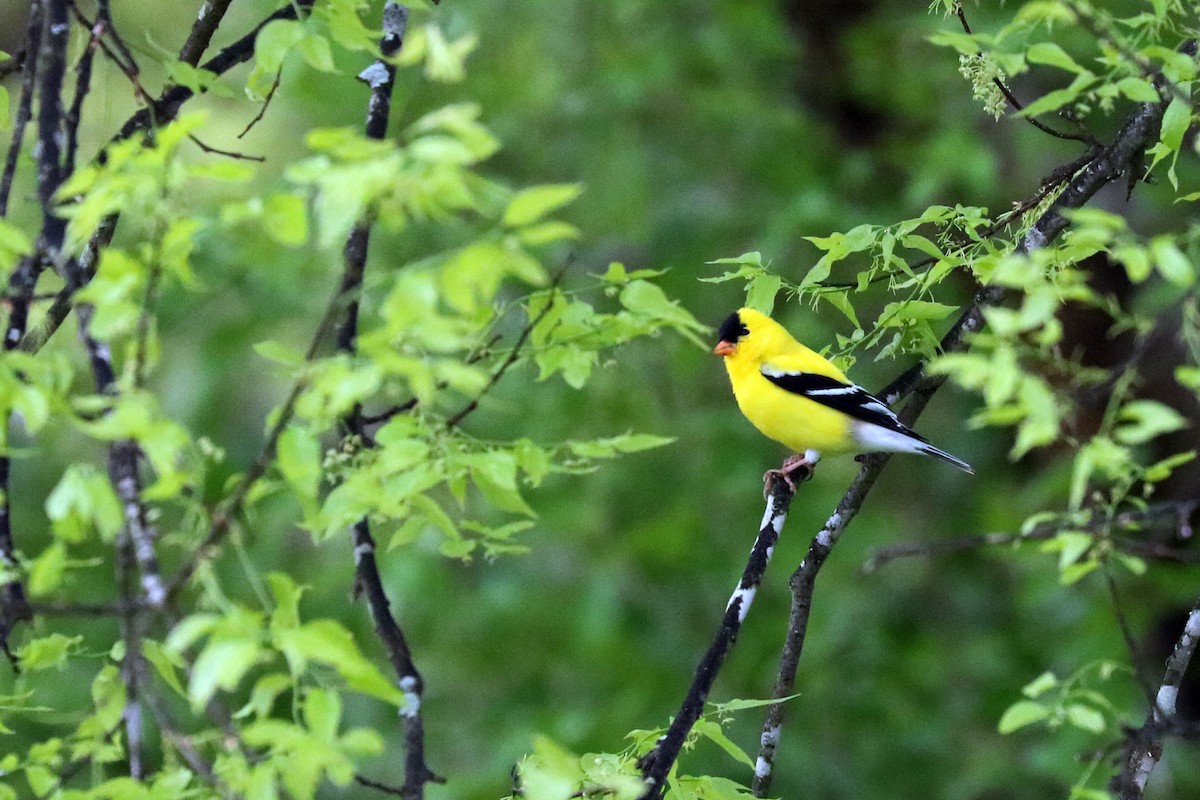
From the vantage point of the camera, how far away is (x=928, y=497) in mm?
10023

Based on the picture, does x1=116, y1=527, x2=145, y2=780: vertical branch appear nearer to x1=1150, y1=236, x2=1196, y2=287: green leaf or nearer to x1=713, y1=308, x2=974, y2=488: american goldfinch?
x1=1150, y1=236, x2=1196, y2=287: green leaf

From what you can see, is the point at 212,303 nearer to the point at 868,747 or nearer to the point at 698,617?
the point at 698,617

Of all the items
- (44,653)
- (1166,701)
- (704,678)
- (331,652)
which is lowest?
(1166,701)

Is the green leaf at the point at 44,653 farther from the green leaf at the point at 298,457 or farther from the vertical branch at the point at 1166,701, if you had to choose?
the vertical branch at the point at 1166,701

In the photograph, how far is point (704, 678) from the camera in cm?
307

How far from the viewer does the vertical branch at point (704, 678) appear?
288 cm

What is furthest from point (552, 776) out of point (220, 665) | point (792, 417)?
point (792, 417)

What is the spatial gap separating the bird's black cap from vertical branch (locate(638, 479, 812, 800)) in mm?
2118

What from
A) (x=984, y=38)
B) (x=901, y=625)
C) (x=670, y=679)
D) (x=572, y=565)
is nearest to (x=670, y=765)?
(x=984, y=38)

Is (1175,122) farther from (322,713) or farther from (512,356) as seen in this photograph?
(322,713)

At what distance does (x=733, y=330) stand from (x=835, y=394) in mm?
759

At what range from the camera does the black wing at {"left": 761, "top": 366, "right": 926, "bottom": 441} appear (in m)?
4.61

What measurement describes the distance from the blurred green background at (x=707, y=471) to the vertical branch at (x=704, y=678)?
4.48 metres

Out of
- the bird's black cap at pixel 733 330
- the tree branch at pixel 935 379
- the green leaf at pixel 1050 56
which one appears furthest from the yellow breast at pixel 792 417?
the green leaf at pixel 1050 56
